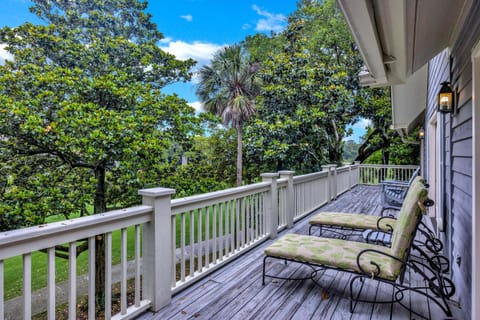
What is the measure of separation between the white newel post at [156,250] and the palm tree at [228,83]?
836 cm

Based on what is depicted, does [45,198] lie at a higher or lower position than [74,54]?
lower

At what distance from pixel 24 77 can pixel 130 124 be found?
254cm

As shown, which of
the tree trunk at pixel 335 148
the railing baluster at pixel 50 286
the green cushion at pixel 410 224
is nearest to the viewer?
the railing baluster at pixel 50 286

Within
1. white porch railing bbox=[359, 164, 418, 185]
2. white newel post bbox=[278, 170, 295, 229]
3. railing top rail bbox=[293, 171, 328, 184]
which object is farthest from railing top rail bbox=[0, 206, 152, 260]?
white porch railing bbox=[359, 164, 418, 185]

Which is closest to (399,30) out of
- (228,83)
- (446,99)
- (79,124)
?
(446,99)

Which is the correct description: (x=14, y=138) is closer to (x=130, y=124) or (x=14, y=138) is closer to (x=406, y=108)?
(x=130, y=124)

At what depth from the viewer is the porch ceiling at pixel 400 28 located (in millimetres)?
2072

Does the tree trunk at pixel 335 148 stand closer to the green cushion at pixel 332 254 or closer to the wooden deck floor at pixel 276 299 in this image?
the wooden deck floor at pixel 276 299

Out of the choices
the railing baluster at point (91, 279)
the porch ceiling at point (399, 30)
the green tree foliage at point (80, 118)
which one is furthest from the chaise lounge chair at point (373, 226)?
the green tree foliage at point (80, 118)

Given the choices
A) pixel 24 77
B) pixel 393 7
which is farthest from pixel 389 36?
pixel 24 77

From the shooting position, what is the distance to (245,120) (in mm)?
10750

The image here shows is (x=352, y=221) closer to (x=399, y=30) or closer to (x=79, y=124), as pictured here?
(x=399, y=30)

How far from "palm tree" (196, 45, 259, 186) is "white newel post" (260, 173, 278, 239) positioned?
252 inches

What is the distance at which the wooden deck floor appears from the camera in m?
2.35
